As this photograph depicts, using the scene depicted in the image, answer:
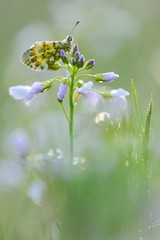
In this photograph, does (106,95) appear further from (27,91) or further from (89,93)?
(27,91)

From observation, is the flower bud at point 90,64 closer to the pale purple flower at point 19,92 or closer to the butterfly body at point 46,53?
the butterfly body at point 46,53

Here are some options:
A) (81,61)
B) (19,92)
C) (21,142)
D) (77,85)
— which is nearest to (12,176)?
(21,142)

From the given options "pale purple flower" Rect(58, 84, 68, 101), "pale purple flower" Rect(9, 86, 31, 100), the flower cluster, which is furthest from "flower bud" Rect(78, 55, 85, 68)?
"pale purple flower" Rect(9, 86, 31, 100)

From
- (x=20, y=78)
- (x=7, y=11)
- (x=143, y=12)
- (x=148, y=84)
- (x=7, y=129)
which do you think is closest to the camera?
(x=7, y=129)

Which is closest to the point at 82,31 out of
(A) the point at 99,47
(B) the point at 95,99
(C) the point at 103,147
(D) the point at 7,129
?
(A) the point at 99,47

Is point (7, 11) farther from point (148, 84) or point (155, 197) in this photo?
point (155, 197)

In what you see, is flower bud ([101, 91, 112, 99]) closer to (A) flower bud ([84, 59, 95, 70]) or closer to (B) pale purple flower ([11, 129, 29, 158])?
(A) flower bud ([84, 59, 95, 70])

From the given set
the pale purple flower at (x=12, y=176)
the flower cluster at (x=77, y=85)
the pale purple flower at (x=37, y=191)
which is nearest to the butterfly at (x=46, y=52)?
the flower cluster at (x=77, y=85)
